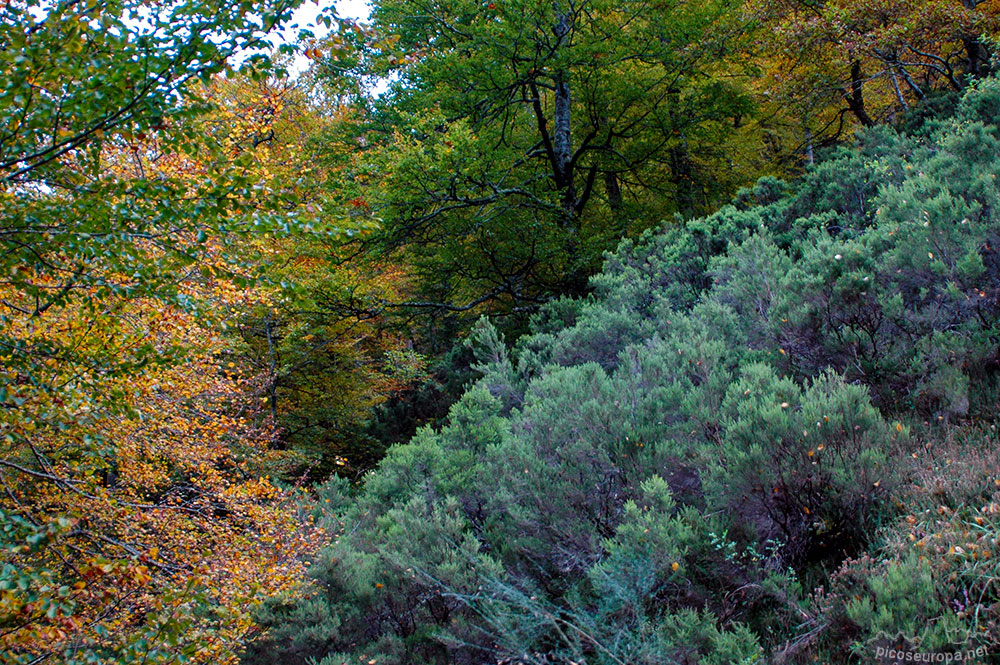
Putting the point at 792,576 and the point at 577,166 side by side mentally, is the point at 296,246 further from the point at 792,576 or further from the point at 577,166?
the point at 792,576

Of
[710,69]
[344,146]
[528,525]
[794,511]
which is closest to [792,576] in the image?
[794,511]

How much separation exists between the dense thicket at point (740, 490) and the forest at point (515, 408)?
27mm

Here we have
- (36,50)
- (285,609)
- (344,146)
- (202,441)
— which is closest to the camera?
(36,50)

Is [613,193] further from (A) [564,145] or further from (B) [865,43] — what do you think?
(B) [865,43]

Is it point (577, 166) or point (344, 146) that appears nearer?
point (577, 166)

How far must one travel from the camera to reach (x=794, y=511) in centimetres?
351

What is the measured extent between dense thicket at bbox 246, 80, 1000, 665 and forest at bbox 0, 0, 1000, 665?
0.03 m

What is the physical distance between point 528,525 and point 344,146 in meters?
13.0

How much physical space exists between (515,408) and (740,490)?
10.6 feet

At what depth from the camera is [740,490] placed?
3.63m

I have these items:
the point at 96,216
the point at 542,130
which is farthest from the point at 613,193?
the point at 96,216

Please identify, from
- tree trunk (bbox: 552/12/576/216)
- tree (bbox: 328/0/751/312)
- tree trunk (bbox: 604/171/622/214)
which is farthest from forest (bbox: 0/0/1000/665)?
tree trunk (bbox: 604/171/622/214)

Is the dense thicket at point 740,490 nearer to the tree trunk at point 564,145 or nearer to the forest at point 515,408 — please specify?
the forest at point 515,408

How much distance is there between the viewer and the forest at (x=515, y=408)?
9.85 ft
